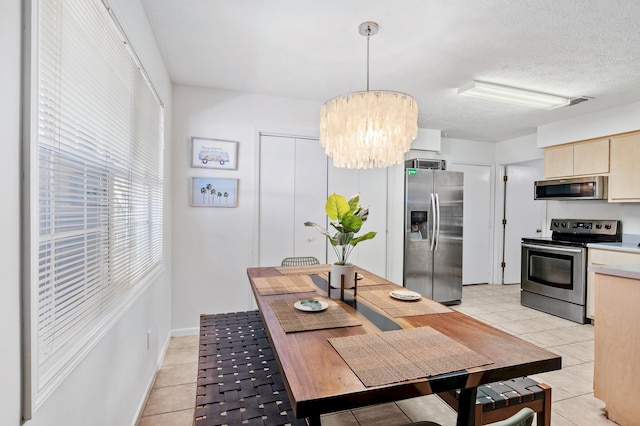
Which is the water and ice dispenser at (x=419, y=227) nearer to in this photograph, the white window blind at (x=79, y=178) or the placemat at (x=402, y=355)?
the placemat at (x=402, y=355)

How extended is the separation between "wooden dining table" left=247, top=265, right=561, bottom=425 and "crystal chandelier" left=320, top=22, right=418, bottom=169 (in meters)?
0.91

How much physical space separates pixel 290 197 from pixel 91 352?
8.39 feet

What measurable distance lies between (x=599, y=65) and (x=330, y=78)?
223 cm

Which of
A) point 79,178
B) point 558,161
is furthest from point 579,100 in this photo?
point 79,178

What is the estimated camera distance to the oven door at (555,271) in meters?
3.76

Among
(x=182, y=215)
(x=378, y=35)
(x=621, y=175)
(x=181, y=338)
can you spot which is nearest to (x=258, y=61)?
(x=378, y=35)

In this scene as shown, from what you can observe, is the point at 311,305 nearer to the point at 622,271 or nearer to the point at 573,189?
the point at 622,271

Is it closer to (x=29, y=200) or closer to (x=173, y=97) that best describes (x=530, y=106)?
(x=173, y=97)

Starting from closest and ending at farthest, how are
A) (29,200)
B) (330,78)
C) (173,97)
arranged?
(29,200) → (330,78) → (173,97)

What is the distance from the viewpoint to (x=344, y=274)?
1.87 metres

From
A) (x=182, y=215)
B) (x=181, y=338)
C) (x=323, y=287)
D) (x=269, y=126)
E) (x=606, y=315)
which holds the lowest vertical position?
(x=181, y=338)

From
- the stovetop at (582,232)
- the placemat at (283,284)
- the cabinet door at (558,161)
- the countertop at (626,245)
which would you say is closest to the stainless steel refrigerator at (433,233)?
the stovetop at (582,232)

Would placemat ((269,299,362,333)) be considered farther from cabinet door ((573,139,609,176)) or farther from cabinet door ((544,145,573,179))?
cabinet door ((544,145,573,179))

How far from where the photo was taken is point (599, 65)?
267cm
